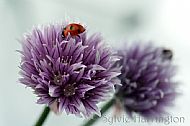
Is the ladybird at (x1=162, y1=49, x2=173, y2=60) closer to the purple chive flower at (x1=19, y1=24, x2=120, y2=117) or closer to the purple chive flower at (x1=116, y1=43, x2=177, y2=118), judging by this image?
the purple chive flower at (x1=116, y1=43, x2=177, y2=118)

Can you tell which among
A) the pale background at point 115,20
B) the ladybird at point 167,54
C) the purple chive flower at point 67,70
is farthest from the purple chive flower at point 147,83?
the pale background at point 115,20

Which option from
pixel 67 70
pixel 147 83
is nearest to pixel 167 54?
pixel 147 83

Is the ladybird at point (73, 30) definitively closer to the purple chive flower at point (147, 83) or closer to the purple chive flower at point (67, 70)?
the purple chive flower at point (67, 70)

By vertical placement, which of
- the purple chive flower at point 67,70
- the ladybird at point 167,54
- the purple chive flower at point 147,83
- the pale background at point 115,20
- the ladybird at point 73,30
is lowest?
the pale background at point 115,20

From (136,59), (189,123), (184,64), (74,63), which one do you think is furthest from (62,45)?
(184,64)

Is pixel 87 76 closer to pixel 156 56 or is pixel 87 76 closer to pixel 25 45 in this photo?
pixel 25 45

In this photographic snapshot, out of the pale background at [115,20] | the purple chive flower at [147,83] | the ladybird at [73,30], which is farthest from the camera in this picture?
the pale background at [115,20]

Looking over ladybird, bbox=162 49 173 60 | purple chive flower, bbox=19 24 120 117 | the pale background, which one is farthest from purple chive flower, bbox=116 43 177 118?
the pale background
